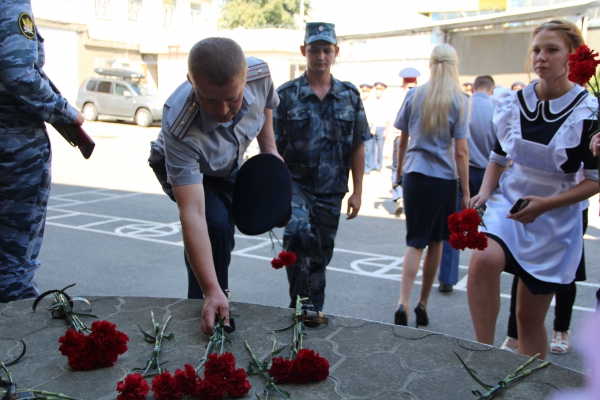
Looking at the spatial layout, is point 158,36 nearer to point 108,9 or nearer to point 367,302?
point 108,9

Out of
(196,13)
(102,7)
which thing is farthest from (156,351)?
(196,13)

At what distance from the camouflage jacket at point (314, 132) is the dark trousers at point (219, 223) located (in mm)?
852

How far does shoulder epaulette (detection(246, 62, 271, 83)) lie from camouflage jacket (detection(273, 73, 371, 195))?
782mm

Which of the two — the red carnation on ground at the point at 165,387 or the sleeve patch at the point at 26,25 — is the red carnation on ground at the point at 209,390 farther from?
the sleeve patch at the point at 26,25

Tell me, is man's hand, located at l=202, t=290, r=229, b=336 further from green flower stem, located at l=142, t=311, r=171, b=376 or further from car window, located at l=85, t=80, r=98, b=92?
car window, located at l=85, t=80, r=98, b=92

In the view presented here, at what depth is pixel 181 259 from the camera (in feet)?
20.6

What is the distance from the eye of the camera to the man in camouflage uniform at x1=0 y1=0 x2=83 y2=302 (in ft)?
9.91

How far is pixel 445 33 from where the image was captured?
1359 centimetres

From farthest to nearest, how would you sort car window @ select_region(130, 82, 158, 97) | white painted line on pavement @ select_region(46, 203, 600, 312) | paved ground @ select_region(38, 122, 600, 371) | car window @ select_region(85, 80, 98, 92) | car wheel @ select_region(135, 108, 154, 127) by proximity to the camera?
car window @ select_region(85, 80, 98, 92) → car window @ select_region(130, 82, 158, 97) → car wheel @ select_region(135, 108, 154, 127) → white painted line on pavement @ select_region(46, 203, 600, 312) → paved ground @ select_region(38, 122, 600, 371)

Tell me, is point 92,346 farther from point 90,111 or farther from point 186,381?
point 90,111

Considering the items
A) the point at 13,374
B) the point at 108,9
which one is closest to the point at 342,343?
the point at 13,374

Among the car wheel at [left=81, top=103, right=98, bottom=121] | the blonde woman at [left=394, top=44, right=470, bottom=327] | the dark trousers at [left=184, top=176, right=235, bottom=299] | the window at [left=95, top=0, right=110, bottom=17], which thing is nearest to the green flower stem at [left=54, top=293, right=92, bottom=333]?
the dark trousers at [left=184, top=176, right=235, bottom=299]

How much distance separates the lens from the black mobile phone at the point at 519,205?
291cm

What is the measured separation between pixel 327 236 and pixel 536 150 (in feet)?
4.79
